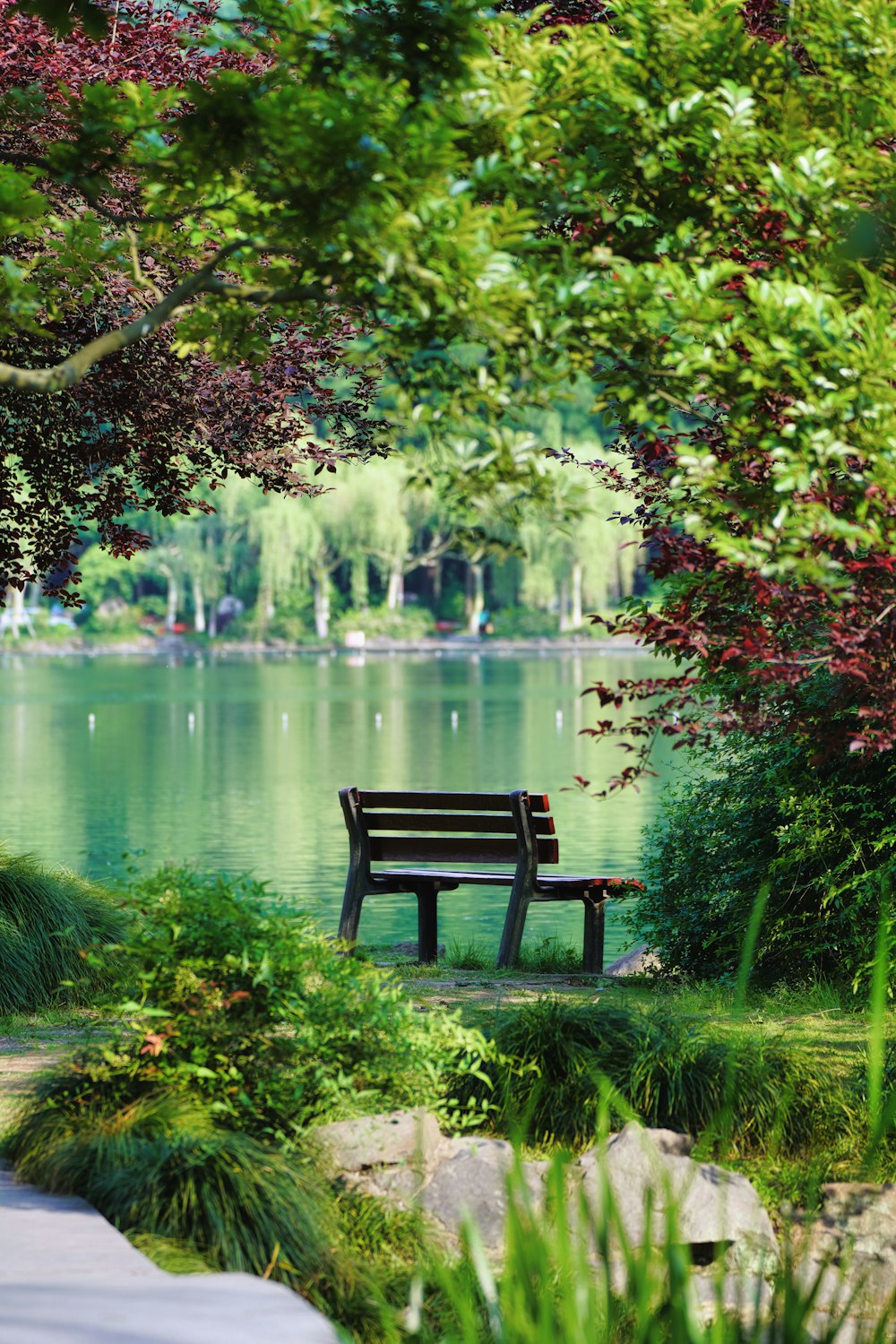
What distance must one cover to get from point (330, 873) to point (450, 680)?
44.1 m

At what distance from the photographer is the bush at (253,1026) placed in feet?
16.4

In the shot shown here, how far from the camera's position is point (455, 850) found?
10.5 meters

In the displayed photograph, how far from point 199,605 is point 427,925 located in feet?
272

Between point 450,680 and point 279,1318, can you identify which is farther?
point 450,680

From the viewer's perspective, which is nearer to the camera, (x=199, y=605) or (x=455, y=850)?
(x=455, y=850)

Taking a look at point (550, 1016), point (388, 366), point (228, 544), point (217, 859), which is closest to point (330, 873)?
point (217, 859)

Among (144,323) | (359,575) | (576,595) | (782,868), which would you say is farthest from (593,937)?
(576,595)

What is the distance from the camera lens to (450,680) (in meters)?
63.1

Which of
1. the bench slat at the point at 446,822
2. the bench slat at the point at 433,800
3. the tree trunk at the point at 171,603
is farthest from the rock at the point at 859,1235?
the tree trunk at the point at 171,603

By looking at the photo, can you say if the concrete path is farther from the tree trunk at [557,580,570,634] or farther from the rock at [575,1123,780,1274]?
the tree trunk at [557,580,570,634]

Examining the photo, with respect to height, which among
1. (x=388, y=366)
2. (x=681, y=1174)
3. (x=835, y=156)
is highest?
→ (x=835, y=156)

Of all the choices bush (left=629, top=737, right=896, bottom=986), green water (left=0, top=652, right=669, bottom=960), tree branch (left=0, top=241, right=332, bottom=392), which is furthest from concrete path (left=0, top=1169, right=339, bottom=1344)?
bush (left=629, top=737, right=896, bottom=986)

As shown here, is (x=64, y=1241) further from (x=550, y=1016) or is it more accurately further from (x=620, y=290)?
(x=620, y=290)

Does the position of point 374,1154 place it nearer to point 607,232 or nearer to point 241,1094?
point 241,1094
